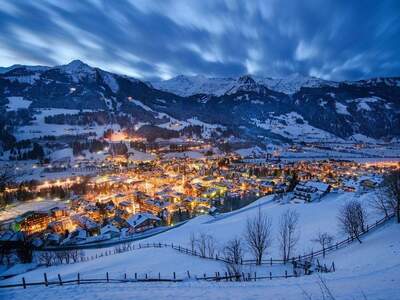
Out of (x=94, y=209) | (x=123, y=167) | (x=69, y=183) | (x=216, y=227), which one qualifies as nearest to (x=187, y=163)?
(x=123, y=167)

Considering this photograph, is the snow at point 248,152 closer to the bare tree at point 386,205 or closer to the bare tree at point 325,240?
the bare tree at point 386,205

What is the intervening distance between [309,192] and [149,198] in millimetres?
46122

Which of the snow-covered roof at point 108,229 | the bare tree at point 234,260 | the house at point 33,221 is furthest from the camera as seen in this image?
the house at point 33,221

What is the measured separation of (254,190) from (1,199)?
267 ft

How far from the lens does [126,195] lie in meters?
85.3

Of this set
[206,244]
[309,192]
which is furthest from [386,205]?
[206,244]

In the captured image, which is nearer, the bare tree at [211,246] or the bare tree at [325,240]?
the bare tree at [325,240]

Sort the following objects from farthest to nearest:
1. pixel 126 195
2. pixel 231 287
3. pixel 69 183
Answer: pixel 69 183 < pixel 126 195 < pixel 231 287

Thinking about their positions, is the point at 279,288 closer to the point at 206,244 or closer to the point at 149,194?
the point at 206,244

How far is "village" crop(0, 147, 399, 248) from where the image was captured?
188 feet

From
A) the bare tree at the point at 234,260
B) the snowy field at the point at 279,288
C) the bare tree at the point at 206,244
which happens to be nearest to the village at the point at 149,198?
the bare tree at the point at 206,244

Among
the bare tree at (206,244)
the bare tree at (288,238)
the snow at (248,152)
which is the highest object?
the snow at (248,152)

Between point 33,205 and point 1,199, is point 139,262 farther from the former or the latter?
point 1,199

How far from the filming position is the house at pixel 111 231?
2162 inches
